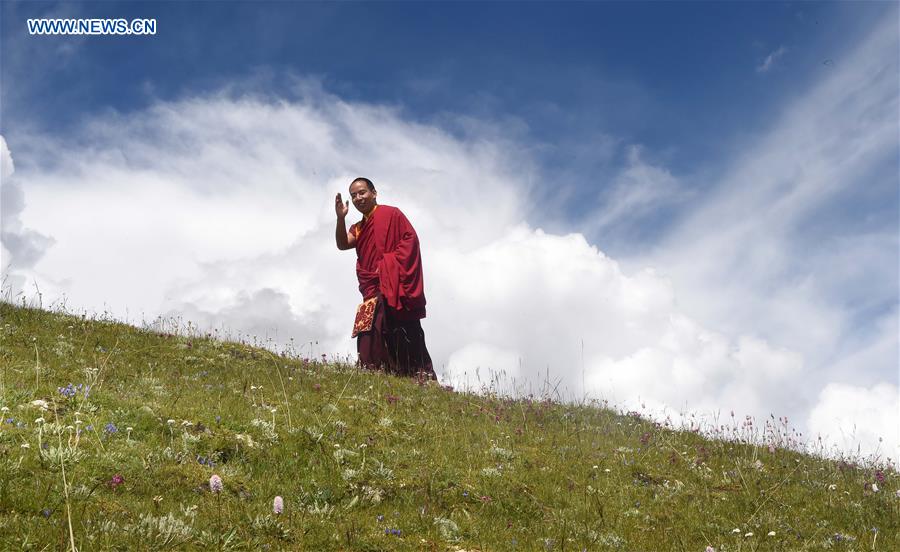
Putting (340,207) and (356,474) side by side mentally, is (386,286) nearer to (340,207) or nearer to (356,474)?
(340,207)

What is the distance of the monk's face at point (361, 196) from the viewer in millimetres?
19297

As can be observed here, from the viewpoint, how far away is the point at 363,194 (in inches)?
760

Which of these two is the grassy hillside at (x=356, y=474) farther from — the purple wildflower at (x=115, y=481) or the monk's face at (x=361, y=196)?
the monk's face at (x=361, y=196)

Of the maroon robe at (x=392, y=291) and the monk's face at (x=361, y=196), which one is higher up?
the monk's face at (x=361, y=196)

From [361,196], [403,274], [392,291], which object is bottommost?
[392,291]

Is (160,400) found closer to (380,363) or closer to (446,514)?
(446,514)

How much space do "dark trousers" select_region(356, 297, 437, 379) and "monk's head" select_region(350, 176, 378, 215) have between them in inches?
108

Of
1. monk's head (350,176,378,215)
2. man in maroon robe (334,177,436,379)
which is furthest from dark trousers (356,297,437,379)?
monk's head (350,176,378,215)

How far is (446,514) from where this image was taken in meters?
8.37

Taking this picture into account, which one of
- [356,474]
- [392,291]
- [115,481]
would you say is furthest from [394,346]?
[115,481]

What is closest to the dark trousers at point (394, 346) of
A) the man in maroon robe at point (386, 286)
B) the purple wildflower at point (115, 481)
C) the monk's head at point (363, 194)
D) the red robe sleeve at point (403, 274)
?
the man in maroon robe at point (386, 286)

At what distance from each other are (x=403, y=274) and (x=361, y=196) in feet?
8.57

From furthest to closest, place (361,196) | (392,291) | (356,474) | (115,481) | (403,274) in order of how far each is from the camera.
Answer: (361,196) → (403,274) → (392,291) → (356,474) → (115,481)

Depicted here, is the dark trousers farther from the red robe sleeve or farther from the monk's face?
the monk's face
